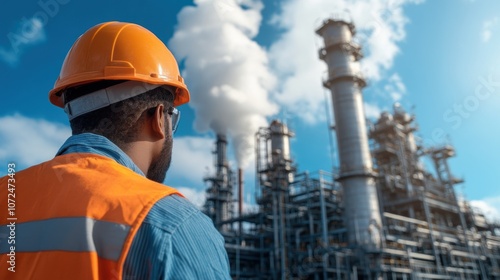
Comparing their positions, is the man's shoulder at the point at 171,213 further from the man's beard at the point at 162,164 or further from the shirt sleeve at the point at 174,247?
the man's beard at the point at 162,164

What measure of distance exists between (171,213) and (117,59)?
3.05 feet

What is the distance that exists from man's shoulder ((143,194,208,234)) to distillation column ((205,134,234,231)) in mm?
26550

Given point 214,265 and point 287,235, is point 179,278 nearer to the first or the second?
point 214,265

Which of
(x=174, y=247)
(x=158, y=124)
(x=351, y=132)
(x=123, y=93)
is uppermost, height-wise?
(x=351, y=132)

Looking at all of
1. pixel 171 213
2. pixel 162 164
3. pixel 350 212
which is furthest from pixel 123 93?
pixel 350 212

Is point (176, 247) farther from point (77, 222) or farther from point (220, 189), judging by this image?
point (220, 189)

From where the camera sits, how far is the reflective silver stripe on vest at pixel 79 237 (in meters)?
0.87

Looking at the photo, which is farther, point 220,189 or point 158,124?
point 220,189

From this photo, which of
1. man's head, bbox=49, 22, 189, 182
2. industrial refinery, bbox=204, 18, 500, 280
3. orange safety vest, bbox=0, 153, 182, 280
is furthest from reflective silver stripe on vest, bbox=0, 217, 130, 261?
industrial refinery, bbox=204, 18, 500, 280

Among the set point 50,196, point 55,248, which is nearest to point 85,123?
point 50,196

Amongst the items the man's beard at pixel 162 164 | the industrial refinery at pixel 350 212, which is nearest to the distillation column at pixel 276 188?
the industrial refinery at pixel 350 212

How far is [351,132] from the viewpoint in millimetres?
19797

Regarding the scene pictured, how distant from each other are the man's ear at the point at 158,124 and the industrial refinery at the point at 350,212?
1717 cm

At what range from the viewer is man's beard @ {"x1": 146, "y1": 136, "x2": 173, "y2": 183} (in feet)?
5.15
